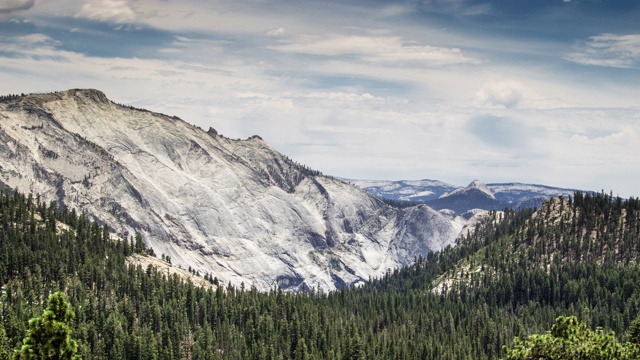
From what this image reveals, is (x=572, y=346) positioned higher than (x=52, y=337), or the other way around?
(x=52, y=337)

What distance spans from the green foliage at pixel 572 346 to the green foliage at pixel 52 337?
123ft

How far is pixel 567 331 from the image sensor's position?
207 feet

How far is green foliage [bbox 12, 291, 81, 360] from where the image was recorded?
48781 mm

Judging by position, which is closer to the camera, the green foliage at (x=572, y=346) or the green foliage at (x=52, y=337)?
the green foliage at (x=52, y=337)

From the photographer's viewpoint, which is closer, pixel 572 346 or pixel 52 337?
pixel 52 337

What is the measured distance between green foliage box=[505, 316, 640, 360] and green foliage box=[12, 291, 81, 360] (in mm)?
37361

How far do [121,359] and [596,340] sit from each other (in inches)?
6339

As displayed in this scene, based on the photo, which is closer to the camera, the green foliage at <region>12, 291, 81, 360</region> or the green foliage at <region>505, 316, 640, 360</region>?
the green foliage at <region>12, 291, 81, 360</region>

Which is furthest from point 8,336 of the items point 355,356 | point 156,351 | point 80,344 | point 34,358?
point 34,358

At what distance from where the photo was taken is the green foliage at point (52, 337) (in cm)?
4878

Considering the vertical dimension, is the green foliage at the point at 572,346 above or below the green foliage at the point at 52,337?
below

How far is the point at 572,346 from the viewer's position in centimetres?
6062

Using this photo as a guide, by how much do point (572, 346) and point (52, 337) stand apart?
42.7 m

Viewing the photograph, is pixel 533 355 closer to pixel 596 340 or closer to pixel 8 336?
pixel 596 340
